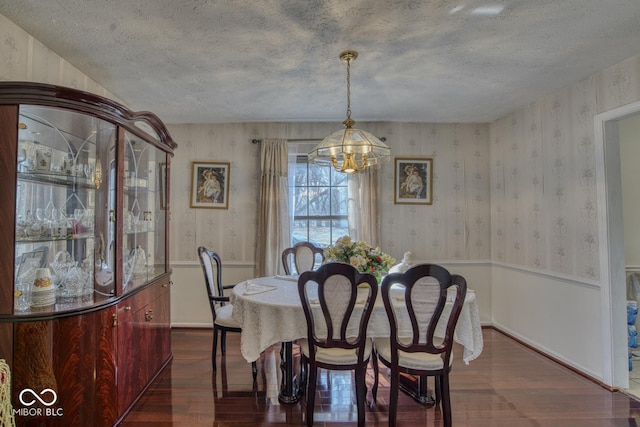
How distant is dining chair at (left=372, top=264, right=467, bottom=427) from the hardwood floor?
1.41 feet

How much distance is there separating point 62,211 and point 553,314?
4.23m

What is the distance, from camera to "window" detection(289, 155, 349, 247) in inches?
165

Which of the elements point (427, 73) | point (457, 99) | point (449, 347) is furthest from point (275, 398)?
point (457, 99)

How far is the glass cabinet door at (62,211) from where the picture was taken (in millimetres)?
1899

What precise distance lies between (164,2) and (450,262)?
12.9 ft

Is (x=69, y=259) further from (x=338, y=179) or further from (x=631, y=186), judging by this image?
(x=631, y=186)

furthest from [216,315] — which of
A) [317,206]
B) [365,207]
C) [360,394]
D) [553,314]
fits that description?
[553,314]

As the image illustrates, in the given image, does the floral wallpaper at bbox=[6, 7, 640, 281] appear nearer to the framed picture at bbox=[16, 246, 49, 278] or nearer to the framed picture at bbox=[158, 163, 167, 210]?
the framed picture at bbox=[158, 163, 167, 210]

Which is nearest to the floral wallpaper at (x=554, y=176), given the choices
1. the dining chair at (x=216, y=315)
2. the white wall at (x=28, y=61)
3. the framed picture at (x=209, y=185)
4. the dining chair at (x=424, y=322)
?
the dining chair at (x=424, y=322)

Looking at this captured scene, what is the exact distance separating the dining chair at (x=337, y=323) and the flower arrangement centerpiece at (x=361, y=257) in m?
0.43

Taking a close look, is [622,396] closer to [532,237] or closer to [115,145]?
[532,237]

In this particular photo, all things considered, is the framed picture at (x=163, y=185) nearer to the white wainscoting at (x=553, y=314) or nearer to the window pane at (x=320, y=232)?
the window pane at (x=320, y=232)

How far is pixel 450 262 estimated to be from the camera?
418 centimetres
